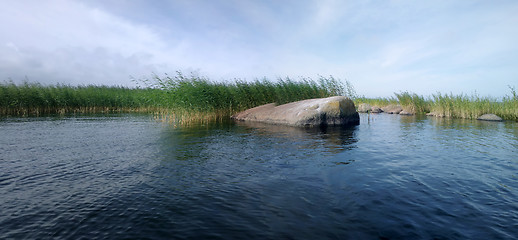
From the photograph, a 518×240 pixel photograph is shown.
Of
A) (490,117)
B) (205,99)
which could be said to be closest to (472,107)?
(490,117)

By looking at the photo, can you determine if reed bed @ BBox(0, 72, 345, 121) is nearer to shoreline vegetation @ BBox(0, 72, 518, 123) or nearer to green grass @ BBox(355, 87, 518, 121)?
shoreline vegetation @ BBox(0, 72, 518, 123)

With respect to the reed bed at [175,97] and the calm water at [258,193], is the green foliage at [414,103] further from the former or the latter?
the calm water at [258,193]

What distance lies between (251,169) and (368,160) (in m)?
3.55

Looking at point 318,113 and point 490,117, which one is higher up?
point 318,113

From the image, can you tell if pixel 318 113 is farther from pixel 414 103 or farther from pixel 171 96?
pixel 414 103

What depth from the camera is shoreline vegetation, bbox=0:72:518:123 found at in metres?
17.6

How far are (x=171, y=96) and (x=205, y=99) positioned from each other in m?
2.53

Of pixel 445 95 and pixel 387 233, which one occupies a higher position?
pixel 445 95

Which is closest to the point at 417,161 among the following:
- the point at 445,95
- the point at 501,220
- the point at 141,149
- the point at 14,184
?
the point at 501,220

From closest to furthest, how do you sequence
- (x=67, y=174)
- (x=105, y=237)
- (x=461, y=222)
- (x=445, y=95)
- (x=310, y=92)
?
(x=105, y=237) < (x=461, y=222) < (x=67, y=174) < (x=310, y=92) < (x=445, y=95)

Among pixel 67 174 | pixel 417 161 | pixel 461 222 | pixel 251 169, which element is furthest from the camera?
pixel 417 161

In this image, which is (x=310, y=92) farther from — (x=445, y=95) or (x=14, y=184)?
(x=14, y=184)

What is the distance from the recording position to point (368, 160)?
24.1ft

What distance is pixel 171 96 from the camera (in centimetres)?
1650
